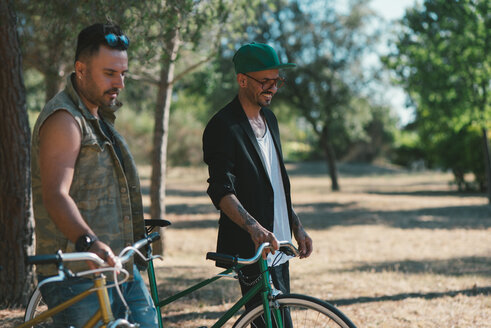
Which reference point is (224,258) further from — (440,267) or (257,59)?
(440,267)

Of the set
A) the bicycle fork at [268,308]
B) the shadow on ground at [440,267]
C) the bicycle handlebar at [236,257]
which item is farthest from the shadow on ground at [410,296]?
the bicycle handlebar at [236,257]

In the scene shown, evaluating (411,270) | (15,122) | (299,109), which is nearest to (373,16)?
(299,109)

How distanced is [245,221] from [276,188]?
43cm

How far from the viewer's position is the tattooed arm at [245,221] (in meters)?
2.85

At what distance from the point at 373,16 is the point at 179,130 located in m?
10.2

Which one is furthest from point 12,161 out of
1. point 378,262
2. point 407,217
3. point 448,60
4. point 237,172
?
point 448,60

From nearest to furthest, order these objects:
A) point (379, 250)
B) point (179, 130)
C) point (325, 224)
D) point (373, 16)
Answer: point (379, 250)
point (325, 224)
point (373, 16)
point (179, 130)

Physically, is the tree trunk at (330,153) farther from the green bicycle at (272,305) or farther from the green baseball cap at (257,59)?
the green bicycle at (272,305)

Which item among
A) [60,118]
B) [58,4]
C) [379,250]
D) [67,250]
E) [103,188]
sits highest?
[58,4]

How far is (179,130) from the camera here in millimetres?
27703

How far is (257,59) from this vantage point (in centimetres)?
320

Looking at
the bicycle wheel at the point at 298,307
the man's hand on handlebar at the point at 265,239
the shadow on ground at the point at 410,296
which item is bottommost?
the shadow on ground at the point at 410,296

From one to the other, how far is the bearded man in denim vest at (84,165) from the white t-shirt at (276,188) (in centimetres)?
99

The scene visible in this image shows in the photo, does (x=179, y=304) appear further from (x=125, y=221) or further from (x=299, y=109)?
(x=299, y=109)
